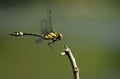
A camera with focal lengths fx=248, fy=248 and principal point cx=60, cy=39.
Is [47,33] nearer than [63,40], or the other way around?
[47,33]

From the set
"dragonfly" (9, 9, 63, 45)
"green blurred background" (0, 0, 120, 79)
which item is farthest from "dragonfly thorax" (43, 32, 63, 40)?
"green blurred background" (0, 0, 120, 79)

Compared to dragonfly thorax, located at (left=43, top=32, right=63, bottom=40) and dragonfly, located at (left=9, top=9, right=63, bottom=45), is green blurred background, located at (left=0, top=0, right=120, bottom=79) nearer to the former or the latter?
dragonfly, located at (left=9, top=9, right=63, bottom=45)

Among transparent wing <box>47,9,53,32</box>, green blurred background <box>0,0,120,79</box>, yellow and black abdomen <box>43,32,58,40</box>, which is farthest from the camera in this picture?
green blurred background <box>0,0,120,79</box>

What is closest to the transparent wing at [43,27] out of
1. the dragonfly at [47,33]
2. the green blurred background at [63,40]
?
the dragonfly at [47,33]

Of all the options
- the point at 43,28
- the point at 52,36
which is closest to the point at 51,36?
the point at 52,36

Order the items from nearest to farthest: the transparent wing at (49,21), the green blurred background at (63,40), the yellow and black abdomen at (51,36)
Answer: the yellow and black abdomen at (51,36) < the transparent wing at (49,21) < the green blurred background at (63,40)

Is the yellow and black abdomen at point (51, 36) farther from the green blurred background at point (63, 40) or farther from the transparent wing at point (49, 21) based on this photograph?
the green blurred background at point (63, 40)

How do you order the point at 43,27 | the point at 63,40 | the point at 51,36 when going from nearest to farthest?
the point at 51,36 < the point at 43,27 < the point at 63,40

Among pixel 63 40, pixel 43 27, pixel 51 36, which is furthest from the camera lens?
pixel 63 40

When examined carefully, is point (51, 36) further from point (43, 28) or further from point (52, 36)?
point (43, 28)

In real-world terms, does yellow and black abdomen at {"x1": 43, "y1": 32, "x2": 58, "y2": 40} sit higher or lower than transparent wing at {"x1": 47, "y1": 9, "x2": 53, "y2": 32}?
lower
